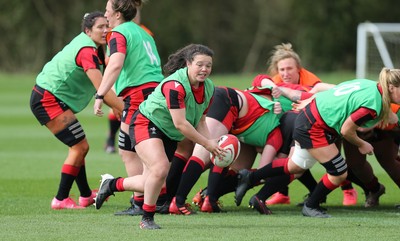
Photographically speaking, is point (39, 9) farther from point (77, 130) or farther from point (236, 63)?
point (77, 130)

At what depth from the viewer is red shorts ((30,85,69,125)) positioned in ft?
28.0

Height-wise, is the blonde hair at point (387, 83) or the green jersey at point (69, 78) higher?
the blonde hair at point (387, 83)

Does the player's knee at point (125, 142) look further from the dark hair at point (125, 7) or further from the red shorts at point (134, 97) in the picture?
the dark hair at point (125, 7)

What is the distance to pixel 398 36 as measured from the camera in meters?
22.8

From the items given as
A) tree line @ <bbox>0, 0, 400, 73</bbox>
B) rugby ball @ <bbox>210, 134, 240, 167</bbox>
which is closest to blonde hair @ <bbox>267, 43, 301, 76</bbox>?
rugby ball @ <bbox>210, 134, 240, 167</bbox>

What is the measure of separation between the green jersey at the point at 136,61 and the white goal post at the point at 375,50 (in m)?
12.5

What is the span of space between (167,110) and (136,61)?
94 cm

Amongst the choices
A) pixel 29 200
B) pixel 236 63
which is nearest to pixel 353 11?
pixel 236 63

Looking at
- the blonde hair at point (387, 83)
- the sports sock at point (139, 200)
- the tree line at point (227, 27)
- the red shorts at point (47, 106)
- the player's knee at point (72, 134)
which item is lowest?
the tree line at point (227, 27)

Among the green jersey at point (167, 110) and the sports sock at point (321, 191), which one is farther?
the sports sock at point (321, 191)

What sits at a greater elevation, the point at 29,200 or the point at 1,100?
the point at 29,200

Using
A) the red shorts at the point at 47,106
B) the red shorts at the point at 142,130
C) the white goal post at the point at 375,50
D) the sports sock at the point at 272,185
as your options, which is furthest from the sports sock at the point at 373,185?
the white goal post at the point at 375,50

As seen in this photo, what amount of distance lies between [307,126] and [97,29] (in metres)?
2.20

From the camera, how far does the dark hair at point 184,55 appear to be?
7.23m
